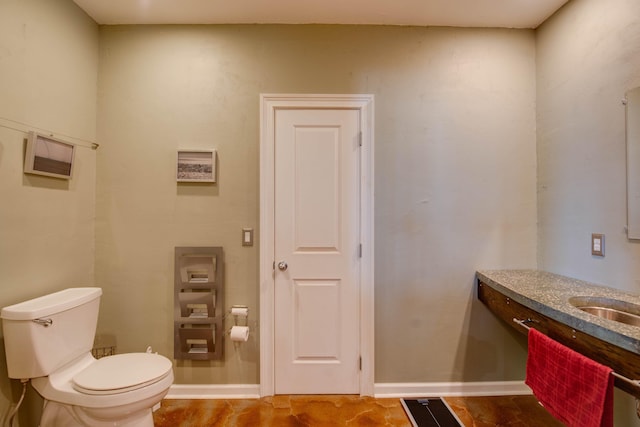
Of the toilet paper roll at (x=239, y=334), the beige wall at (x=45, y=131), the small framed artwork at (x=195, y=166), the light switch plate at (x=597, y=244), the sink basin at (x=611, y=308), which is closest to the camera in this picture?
the sink basin at (x=611, y=308)

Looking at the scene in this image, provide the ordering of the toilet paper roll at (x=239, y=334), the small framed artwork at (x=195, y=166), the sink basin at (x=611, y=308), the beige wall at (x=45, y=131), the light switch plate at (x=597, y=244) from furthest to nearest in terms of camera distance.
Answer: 1. the small framed artwork at (x=195, y=166)
2. the toilet paper roll at (x=239, y=334)
3. the light switch plate at (x=597, y=244)
4. the beige wall at (x=45, y=131)
5. the sink basin at (x=611, y=308)

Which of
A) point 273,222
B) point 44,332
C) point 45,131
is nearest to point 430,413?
point 273,222

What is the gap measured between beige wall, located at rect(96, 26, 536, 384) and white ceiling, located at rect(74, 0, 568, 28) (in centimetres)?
7

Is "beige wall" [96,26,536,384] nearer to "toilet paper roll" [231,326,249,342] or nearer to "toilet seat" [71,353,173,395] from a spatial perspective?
"toilet paper roll" [231,326,249,342]

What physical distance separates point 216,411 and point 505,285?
194 centimetres

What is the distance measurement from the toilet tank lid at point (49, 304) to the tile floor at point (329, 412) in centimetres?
89

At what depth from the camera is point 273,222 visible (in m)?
1.99

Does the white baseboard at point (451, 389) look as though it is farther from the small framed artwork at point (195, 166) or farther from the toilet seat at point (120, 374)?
the small framed artwork at point (195, 166)

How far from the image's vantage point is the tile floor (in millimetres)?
1766

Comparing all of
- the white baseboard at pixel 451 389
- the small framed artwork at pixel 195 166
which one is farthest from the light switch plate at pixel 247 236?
the white baseboard at pixel 451 389

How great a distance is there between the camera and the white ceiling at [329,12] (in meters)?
1.81

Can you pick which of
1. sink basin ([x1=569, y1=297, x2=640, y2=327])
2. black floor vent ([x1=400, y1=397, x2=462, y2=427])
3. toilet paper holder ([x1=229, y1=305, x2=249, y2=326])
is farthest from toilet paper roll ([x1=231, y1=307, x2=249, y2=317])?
sink basin ([x1=569, y1=297, x2=640, y2=327])

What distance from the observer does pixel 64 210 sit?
1.76 meters

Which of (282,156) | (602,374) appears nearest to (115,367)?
(282,156)
